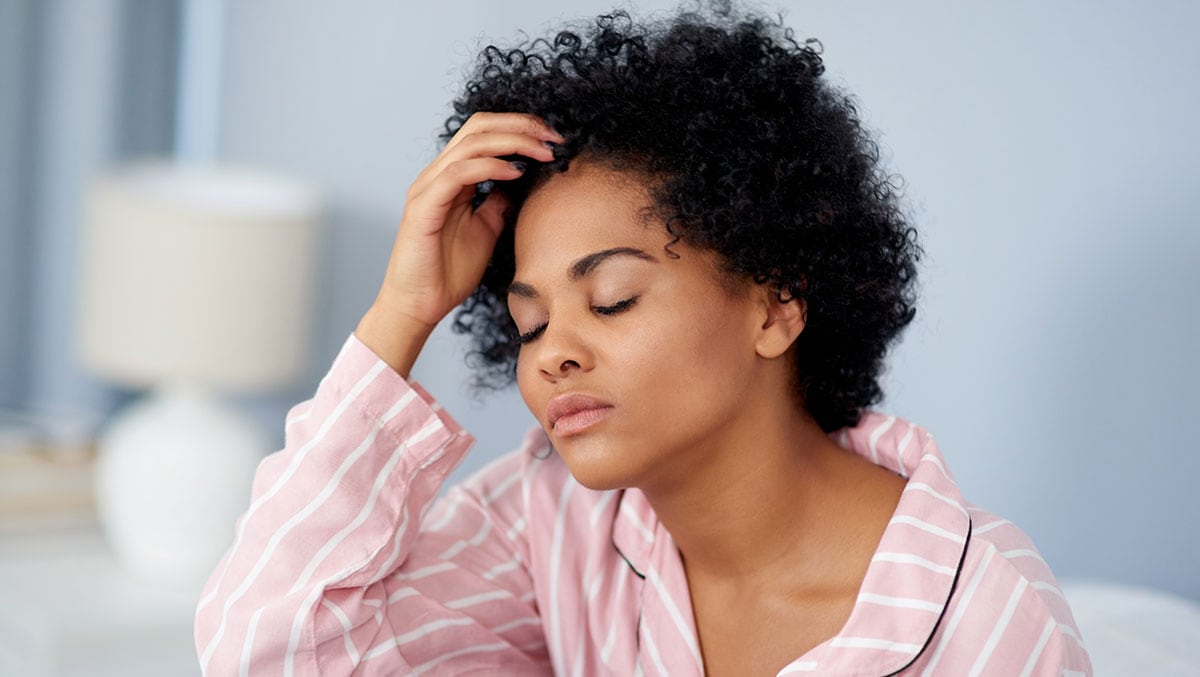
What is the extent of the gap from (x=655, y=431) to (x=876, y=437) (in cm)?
31

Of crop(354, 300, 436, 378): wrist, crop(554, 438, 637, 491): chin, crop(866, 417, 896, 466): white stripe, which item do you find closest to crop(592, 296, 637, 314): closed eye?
crop(554, 438, 637, 491): chin

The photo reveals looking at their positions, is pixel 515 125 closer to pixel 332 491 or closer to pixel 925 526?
pixel 332 491

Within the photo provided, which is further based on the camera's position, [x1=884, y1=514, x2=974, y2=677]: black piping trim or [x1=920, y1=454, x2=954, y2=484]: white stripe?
[x1=920, y1=454, x2=954, y2=484]: white stripe

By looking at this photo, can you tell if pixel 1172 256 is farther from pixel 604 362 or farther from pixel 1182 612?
pixel 604 362

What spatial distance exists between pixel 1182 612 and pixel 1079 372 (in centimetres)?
30

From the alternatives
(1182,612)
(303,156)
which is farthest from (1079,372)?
(303,156)

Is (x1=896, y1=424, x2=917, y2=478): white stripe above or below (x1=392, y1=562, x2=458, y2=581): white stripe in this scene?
above

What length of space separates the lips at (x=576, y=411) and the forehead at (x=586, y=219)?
0.12 meters

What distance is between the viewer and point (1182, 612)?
1461mm

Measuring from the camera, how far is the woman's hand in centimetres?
119

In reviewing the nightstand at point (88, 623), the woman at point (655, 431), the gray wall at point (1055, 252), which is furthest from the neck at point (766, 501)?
the nightstand at point (88, 623)

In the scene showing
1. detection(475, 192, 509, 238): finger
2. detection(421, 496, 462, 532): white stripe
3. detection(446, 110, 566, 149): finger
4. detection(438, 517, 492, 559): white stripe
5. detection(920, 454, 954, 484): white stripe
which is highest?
detection(446, 110, 566, 149): finger

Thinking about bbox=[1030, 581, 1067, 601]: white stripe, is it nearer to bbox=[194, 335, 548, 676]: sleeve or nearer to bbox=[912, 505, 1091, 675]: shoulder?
bbox=[912, 505, 1091, 675]: shoulder

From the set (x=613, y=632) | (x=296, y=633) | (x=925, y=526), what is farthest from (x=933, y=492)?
(x=296, y=633)
